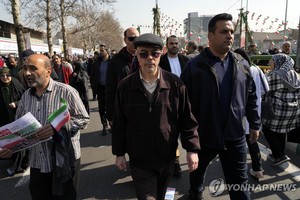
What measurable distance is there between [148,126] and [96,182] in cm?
226

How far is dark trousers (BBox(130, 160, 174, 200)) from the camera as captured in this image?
7.38 ft

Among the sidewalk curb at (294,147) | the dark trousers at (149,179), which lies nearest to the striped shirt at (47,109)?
the dark trousers at (149,179)

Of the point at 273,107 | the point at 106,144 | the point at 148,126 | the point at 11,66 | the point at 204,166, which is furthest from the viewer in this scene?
the point at 11,66

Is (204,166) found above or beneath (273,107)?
beneath

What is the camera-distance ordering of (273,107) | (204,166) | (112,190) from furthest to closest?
(273,107) → (112,190) → (204,166)

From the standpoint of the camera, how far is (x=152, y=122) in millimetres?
2209

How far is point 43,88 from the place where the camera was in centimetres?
249

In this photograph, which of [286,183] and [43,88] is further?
[286,183]

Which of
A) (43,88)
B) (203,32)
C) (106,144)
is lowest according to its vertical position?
(106,144)

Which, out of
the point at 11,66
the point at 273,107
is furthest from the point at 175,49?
the point at 11,66

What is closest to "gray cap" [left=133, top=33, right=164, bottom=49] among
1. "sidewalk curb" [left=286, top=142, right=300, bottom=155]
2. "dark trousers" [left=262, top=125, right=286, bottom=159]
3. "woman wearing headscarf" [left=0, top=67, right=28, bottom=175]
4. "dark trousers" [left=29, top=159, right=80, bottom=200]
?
"dark trousers" [left=29, top=159, right=80, bottom=200]

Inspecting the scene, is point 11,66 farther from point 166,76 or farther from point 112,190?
point 166,76

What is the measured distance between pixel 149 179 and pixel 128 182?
1.79m

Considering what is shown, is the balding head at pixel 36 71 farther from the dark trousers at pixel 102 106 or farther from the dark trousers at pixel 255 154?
the dark trousers at pixel 102 106
